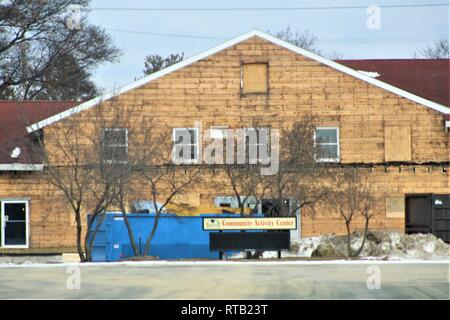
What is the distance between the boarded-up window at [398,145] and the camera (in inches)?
1583

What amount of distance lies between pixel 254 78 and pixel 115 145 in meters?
10.3

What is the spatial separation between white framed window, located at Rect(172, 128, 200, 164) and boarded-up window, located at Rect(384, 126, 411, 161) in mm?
7384

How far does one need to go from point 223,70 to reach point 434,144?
8.71 metres

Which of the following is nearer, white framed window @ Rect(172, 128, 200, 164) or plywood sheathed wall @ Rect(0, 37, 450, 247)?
white framed window @ Rect(172, 128, 200, 164)

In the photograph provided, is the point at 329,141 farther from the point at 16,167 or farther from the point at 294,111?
the point at 16,167

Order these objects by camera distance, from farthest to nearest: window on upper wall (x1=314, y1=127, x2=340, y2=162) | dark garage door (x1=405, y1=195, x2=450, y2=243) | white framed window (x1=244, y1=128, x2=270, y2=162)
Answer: window on upper wall (x1=314, y1=127, x2=340, y2=162)
dark garage door (x1=405, y1=195, x2=450, y2=243)
white framed window (x1=244, y1=128, x2=270, y2=162)

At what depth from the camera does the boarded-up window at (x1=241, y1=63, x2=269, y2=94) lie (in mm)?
40594

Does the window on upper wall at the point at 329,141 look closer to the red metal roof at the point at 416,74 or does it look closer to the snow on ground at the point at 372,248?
the snow on ground at the point at 372,248

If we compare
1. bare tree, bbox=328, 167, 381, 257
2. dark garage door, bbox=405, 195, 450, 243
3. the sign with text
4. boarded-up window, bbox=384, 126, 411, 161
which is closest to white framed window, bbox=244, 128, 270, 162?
bare tree, bbox=328, 167, 381, 257

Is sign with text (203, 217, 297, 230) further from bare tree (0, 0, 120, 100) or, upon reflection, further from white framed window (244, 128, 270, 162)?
bare tree (0, 0, 120, 100)

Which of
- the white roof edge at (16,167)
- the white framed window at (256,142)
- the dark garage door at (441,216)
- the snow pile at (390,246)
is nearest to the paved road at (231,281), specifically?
the snow pile at (390,246)

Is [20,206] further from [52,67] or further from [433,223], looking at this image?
[52,67]

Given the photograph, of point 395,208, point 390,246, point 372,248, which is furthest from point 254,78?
point 390,246
